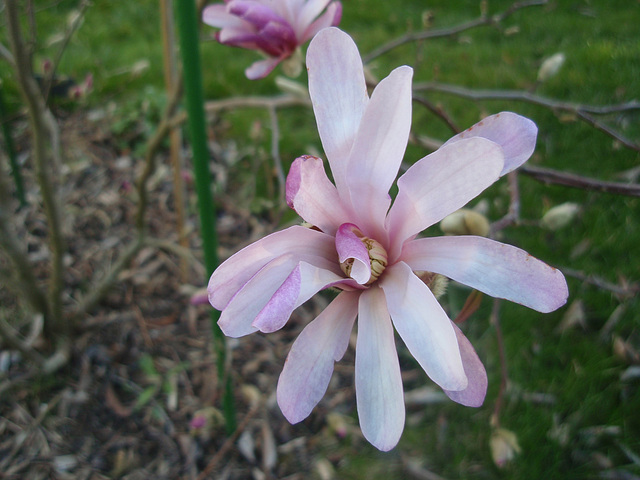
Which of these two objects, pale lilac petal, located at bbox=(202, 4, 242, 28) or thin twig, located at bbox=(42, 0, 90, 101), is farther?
thin twig, located at bbox=(42, 0, 90, 101)

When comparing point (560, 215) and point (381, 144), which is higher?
point (381, 144)

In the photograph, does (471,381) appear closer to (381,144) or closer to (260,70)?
(381,144)

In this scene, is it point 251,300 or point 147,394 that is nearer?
point 251,300

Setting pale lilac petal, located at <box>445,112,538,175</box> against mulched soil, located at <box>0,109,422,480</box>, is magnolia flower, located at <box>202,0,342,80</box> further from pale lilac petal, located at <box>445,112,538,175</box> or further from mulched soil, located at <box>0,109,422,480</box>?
mulched soil, located at <box>0,109,422,480</box>

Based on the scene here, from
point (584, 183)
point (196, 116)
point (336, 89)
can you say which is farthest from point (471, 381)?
point (196, 116)

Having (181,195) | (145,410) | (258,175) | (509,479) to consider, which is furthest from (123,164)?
(509,479)

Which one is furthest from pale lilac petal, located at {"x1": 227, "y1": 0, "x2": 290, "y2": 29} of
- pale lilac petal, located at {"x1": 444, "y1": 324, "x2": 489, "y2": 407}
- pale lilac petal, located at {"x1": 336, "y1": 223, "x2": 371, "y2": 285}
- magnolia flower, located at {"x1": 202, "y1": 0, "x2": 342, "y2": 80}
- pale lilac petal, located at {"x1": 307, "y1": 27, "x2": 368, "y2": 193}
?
pale lilac petal, located at {"x1": 444, "y1": 324, "x2": 489, "y2": 407}
